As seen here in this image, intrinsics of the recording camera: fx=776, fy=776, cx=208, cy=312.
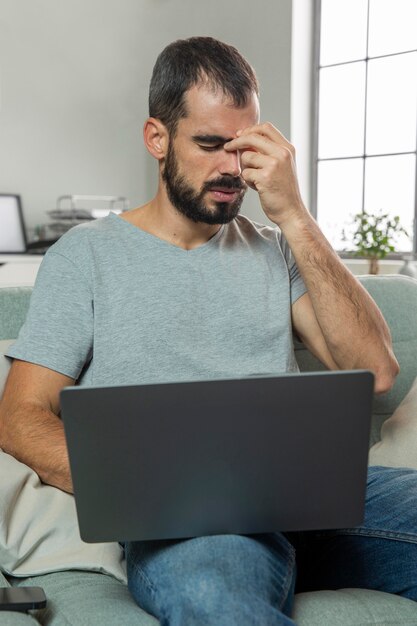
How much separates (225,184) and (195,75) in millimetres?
215

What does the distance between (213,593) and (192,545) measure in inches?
3.2

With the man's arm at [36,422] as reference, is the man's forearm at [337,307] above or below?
above

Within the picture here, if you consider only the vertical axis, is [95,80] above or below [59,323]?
above

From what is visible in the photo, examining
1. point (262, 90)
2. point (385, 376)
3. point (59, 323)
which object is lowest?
point (385, 376)

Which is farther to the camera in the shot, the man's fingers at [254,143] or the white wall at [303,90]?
the white wall at [303,90]

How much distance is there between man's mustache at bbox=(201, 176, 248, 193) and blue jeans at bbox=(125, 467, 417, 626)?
0.57 metres

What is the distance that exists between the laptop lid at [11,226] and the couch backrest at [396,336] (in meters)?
3.13

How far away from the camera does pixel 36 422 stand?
1.27 meters

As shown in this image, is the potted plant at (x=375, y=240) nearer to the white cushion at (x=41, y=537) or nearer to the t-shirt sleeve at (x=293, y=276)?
the t-shirt sleeve at (x=293, y=276)

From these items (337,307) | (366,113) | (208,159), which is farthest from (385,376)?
(366,113)

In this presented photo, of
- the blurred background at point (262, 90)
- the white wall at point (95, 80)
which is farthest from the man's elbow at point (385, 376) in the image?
the white wall at point (95, 80)

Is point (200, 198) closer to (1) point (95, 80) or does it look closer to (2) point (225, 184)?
(2) point (225, 184)

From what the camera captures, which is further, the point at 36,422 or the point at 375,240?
the point at 375,240

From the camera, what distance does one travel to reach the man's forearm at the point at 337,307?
1.42 m
